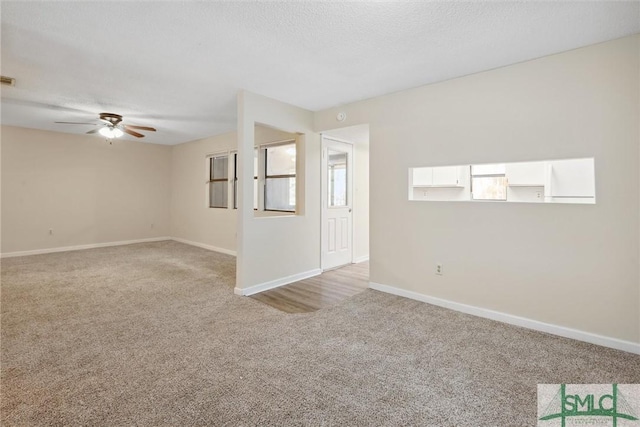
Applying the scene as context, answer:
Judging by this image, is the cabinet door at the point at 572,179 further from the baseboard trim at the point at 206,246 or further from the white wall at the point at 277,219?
the baseboard trim at the point at 206,246

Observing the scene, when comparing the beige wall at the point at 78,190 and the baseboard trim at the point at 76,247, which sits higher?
the beige wall at the point at 78,190

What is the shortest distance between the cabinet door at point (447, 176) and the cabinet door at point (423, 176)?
5cm

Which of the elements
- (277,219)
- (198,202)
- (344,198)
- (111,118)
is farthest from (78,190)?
(344,198)

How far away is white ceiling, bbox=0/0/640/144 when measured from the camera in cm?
202

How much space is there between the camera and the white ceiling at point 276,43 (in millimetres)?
2016

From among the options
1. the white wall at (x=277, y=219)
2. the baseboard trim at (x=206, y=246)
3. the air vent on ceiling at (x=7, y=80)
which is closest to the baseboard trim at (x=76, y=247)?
the baseboard trim at (x=206, y=246)

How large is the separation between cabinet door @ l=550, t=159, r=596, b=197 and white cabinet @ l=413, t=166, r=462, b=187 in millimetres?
1021

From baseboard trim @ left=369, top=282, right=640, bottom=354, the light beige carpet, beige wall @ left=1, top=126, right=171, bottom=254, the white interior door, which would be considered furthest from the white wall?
beige wall @ left=1, top=126, right=171, bottom=254

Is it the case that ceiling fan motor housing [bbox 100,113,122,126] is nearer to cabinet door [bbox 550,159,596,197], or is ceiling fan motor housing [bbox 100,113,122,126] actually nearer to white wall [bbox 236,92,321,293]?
white wall [bbox 236,92,321,293]

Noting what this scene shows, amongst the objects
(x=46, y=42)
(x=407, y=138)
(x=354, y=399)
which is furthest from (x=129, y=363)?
(x=407, y=138)

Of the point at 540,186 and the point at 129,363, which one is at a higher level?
the point at 540,186

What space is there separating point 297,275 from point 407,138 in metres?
2.37

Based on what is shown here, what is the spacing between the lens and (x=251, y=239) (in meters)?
3.66

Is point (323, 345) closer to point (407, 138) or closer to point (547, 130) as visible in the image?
point (407, 138)
